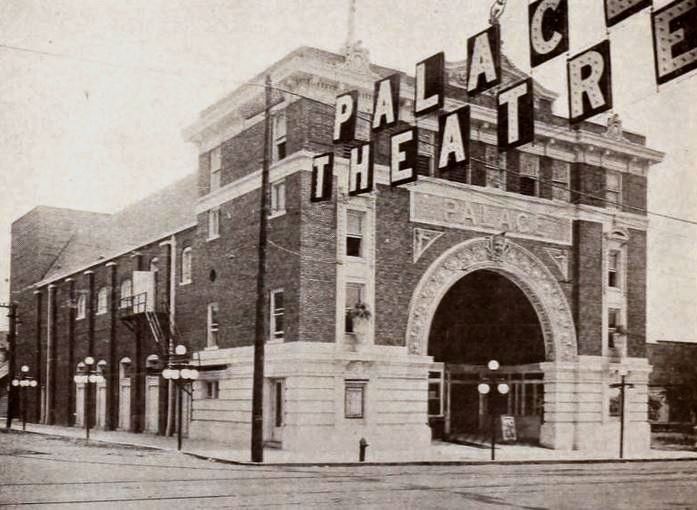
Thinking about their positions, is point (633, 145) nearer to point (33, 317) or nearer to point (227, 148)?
point (227, 148)

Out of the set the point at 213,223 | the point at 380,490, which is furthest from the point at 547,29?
the point at 213,223

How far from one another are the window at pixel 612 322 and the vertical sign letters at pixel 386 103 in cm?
2082

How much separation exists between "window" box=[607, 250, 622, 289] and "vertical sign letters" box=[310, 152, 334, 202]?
704 inches

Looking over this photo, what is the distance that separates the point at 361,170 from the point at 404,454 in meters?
11.2

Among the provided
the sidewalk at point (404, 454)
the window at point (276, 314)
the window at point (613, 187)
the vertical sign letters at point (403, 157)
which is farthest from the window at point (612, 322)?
the vertical sign letters at point (403, 157)

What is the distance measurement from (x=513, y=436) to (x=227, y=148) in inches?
611

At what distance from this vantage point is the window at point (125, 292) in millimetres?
43219

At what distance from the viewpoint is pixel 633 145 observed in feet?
121

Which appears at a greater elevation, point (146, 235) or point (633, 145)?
point (633, 145)

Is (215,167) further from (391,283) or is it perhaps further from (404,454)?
(404,454)

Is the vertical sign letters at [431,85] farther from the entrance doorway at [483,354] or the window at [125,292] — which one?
the window at [125,292]

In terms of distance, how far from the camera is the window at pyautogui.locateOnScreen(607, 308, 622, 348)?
121 ft

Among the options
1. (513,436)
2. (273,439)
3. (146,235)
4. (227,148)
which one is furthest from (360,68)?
(146,235)

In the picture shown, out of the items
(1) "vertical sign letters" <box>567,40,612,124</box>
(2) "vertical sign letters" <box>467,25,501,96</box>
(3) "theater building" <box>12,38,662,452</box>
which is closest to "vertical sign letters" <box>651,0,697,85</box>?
(1) "vertical sign letters" <box>567,40,612,124</box>
